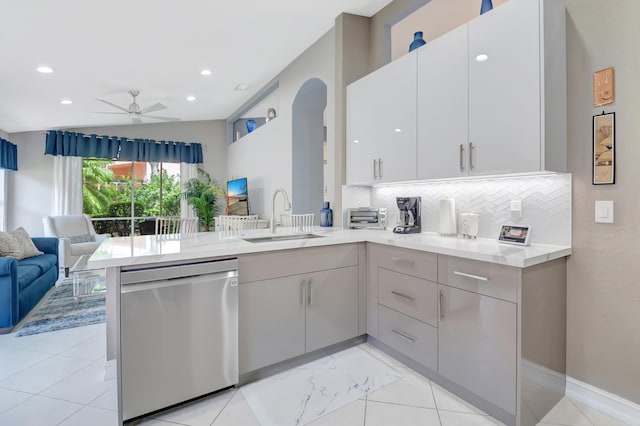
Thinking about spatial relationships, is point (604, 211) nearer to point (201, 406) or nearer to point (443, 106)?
point (443, 106)

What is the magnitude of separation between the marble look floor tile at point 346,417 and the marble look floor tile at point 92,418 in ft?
3.51

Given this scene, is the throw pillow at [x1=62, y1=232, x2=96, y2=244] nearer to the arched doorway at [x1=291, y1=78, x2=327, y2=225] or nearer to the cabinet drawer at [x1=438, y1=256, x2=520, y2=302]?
the arched doorway at [x1=291, y1=78, x2=327, y2=225]

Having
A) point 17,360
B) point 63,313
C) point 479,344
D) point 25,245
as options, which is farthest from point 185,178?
point 479,344

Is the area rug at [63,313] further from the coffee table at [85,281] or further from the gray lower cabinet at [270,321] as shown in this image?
the gray lower cabinet at [270,321]

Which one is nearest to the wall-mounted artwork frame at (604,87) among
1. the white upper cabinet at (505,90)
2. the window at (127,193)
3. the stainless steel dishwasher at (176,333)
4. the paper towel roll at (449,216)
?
the white upper cabinet at (505,90)

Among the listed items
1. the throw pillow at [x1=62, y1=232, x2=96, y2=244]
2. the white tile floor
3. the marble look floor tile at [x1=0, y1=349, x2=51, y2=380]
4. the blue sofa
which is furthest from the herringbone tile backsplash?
the throw pillow at [x1=62, y1=232, x2=96, y2=244]

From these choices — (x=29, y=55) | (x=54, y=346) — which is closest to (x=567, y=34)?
(x=54, y=346)

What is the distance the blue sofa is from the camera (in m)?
2.79

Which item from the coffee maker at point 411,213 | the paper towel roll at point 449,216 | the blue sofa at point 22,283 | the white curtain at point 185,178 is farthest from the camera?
the white curtain at point 185,178

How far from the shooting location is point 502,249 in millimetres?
1843

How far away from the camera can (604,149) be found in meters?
1.75

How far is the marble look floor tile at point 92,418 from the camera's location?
1694 mm

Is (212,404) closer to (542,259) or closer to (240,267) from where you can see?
(240,267)

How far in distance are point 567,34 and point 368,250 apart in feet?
5.92
